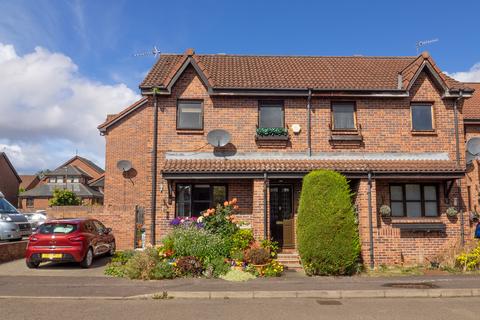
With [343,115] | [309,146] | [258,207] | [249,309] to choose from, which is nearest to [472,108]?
[343,115]

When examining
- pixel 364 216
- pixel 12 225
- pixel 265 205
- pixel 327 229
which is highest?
pixel 265 205

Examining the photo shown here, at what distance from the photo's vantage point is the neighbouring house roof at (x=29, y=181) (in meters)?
66.8

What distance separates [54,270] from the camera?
12125mm

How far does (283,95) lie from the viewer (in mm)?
13883

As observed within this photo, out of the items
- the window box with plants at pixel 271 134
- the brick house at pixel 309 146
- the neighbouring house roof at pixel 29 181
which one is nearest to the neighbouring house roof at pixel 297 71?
the brick house at pixel 309 146

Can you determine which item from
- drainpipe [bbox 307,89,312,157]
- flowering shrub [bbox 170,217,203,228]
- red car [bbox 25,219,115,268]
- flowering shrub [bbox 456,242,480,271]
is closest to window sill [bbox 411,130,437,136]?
drainpipe [bbox 307,89,312,157]

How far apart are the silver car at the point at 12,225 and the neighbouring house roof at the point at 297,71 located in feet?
26.1

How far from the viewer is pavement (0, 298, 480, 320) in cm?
710

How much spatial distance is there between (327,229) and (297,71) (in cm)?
705

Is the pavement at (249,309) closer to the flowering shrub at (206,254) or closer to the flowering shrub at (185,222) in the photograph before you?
the flowering shrub at (206,254)

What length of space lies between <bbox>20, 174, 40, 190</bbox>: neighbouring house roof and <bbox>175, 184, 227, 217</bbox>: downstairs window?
61.9m

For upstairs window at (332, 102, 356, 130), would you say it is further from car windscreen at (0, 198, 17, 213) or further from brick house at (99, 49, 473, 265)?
car windscreen at (0, 198, 17, 213)

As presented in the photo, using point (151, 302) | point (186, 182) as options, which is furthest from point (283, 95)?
point (151, 302)

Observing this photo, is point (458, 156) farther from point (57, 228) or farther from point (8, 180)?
point (8, 180)
